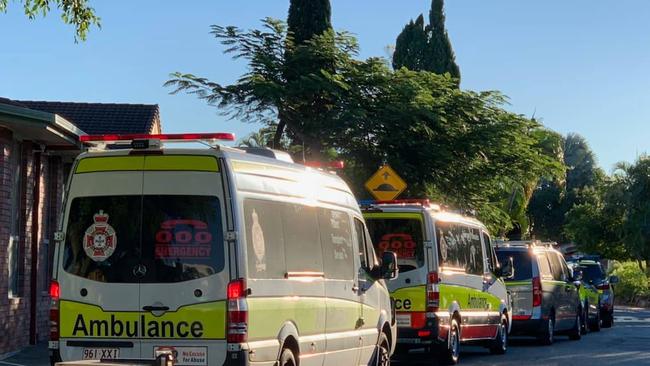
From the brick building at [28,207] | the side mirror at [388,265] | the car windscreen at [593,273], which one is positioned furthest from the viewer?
the car windscreen at [593,273]

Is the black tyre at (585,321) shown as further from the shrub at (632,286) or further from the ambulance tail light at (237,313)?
the shrub at (632,286)

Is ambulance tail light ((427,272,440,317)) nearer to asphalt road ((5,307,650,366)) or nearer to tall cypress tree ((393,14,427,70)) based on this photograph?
asphalt road ((5,307,650,366))

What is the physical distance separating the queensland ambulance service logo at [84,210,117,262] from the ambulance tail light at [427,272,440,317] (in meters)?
7.52

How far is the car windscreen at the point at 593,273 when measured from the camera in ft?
108

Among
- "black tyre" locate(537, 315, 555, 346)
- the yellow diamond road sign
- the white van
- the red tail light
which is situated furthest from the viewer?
"black tyre" locate(537, 315, 555, 346)

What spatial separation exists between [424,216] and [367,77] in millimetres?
9896

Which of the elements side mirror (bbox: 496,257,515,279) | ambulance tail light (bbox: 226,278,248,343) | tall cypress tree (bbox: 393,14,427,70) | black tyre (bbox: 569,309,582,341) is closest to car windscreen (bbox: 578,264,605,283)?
black tyre (bbox: 569,309,582,341)

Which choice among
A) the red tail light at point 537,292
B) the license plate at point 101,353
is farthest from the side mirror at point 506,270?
the license plate at point 101,353

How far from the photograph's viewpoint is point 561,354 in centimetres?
2102

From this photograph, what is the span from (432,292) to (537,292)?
20.5 ft

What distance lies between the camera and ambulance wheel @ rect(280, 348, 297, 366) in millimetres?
11328

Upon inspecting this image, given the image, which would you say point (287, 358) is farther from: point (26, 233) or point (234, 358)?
point (26, 233)

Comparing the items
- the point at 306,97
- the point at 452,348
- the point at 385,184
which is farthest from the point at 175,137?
the point at 306,97

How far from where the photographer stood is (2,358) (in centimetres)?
1645
